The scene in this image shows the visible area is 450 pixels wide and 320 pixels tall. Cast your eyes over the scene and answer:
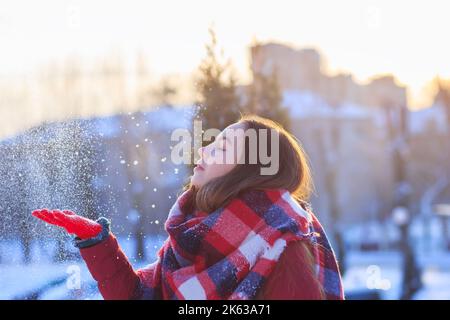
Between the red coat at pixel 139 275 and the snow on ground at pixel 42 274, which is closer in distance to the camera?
the red coat at pixel 139 275

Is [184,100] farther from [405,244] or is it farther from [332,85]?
[332,85]

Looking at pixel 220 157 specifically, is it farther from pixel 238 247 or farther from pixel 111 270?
pixel 111 270

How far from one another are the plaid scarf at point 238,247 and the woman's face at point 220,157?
0.11m

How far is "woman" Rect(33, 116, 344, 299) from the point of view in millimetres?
1964

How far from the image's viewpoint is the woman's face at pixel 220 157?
6.96 ft

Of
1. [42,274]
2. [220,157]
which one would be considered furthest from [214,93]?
[220,157]

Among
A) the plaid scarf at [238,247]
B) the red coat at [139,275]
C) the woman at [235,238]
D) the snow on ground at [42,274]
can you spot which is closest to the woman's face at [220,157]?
the woman at [235,238]

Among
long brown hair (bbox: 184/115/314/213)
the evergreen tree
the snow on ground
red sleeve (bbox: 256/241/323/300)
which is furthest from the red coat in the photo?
the evergreen tree

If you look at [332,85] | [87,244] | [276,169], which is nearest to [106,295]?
[87,244]

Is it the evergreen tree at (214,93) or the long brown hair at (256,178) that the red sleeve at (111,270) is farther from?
the evergreen tree at (214,93)

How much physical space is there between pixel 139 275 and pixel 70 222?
347 millimetres

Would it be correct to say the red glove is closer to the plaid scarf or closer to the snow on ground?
the plaid scarf

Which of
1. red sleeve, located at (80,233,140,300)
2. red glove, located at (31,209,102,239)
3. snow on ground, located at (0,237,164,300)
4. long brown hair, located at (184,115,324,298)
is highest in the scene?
long brown hair, located at (184,115,324,298)

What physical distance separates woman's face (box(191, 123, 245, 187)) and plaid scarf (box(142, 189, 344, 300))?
0.11 meters
